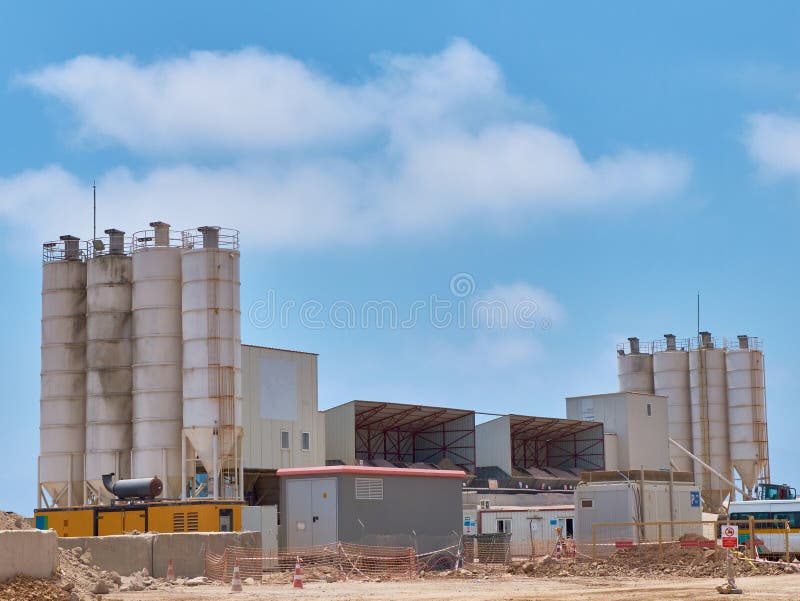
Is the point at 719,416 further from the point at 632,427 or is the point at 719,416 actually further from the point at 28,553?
the point at 28,553

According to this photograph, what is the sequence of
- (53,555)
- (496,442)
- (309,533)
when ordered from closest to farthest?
(53,555) → (309,533) → (496,442)

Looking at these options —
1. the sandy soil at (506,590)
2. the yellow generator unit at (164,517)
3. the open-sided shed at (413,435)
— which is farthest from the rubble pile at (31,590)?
the open-sided shed at (413,435)

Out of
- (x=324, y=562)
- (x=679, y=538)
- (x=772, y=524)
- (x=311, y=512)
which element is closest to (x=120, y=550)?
(x=324, y=562)

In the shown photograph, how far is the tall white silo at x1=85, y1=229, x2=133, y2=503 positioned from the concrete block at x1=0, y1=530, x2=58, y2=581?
31.5 meters

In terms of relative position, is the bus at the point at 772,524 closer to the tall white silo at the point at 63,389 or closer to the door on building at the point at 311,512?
the door on building at the point at 311,512

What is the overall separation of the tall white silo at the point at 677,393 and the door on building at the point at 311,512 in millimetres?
53836

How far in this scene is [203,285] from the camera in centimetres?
5141

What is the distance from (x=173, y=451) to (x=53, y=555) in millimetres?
29587

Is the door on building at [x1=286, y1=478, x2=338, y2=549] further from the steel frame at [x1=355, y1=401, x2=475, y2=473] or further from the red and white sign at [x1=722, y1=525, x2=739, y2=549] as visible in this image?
the steel frame at [x1=355, y1=401, x2=475, y2=473]

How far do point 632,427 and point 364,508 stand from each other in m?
44.3

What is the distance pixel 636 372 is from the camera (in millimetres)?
95062

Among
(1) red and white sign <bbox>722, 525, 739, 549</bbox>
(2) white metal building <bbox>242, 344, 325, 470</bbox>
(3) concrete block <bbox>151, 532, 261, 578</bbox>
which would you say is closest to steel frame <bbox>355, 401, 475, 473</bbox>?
(2) white metal building <bbox>242, 344, 325, 470</bbox>

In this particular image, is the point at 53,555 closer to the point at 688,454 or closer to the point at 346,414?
the point at 346,414

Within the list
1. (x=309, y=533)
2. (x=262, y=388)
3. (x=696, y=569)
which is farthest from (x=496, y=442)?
(x=696, y=569)
